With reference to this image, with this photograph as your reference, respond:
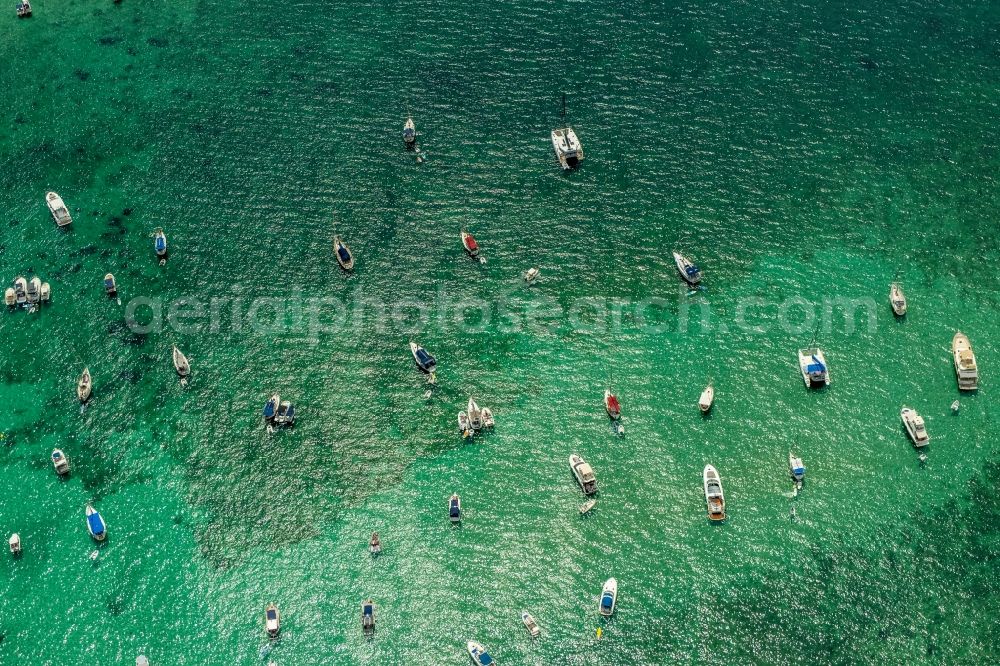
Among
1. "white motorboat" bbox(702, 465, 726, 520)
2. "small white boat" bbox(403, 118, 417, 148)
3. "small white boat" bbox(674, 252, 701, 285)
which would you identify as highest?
"small white boat" bbox(403, 118, 417, 148)

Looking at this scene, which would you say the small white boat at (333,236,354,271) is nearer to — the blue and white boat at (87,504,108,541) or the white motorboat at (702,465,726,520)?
the blue and white boat at (87,504,108,541)

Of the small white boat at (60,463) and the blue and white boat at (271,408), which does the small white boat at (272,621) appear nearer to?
the blue and white boat at (271,408)

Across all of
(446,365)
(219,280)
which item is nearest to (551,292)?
(446,365)

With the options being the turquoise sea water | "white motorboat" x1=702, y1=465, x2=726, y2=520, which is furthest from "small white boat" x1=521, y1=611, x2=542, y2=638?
"white motorboat" x1=702, y1=465, x2=726, y2=520

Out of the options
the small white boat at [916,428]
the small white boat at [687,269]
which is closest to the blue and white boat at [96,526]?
the small white boat at [687,269]

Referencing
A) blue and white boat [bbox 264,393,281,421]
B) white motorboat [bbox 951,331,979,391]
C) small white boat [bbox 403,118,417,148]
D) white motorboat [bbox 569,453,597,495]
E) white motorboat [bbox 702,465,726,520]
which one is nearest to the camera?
white motorboat [bbox 702,465,726,520]

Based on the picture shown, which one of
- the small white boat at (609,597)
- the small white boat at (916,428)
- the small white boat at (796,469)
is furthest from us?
the small white boat at (916,428)
